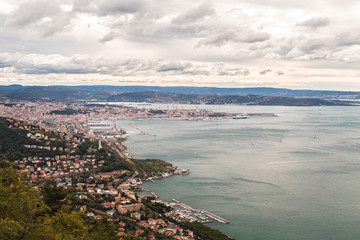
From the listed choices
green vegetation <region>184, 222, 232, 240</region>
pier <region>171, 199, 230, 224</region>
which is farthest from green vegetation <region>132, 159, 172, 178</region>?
green vegetation <region>184, 222, 232, 240</region>

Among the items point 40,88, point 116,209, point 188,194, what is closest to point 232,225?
point 188,194

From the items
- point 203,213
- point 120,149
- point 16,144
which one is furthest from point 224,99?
point 203,213

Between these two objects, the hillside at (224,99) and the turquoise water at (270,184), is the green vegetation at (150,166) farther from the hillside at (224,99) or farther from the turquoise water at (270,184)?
the hillside at (224,99)

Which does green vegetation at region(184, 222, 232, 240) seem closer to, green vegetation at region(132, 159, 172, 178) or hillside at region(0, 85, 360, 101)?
green vegetation at region(132, 159, 172, 178)

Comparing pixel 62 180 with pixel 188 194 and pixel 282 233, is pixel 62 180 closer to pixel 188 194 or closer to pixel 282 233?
pixel 188 194

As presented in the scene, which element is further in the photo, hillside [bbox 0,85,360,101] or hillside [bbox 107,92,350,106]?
hillside [bbox 0,85,360,101]

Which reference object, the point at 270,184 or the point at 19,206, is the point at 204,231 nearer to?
the point at 270,184
